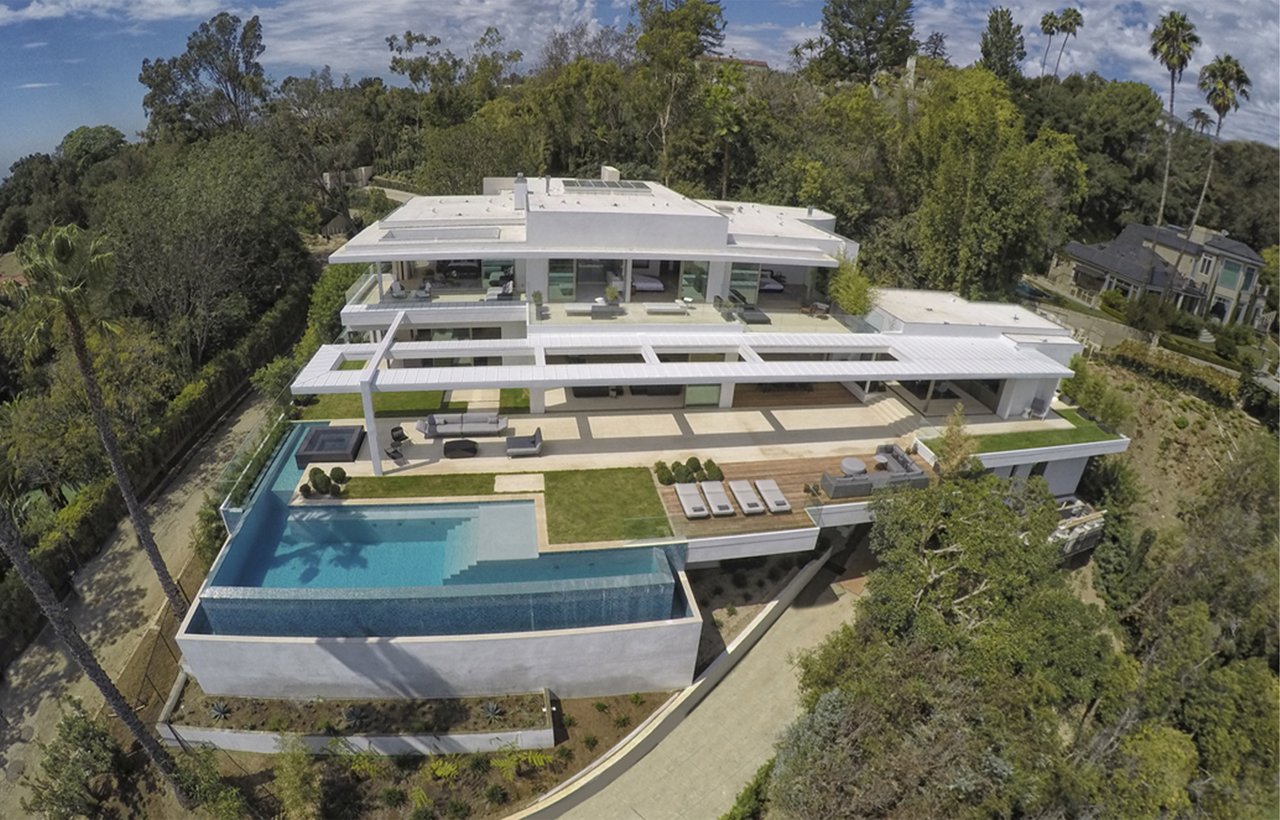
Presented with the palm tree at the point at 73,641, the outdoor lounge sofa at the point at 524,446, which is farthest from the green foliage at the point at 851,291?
the palm tree at the point at 73,641

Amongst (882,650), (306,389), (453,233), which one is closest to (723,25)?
(453,233)

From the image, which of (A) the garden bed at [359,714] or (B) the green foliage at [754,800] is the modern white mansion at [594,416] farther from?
(B) the green foliage at [754,800]

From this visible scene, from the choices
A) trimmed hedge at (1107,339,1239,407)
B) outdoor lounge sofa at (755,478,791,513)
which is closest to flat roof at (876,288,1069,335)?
trimmed hedge at (1107,339,1239,407)

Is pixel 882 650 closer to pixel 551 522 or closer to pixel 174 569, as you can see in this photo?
pixel 551 522

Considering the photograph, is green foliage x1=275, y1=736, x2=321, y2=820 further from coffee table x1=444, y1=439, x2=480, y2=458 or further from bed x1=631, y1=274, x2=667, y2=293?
bed x1=631, y1=274, x2=667, y2=293

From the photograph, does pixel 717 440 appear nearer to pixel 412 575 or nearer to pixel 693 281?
pixel 693 281
